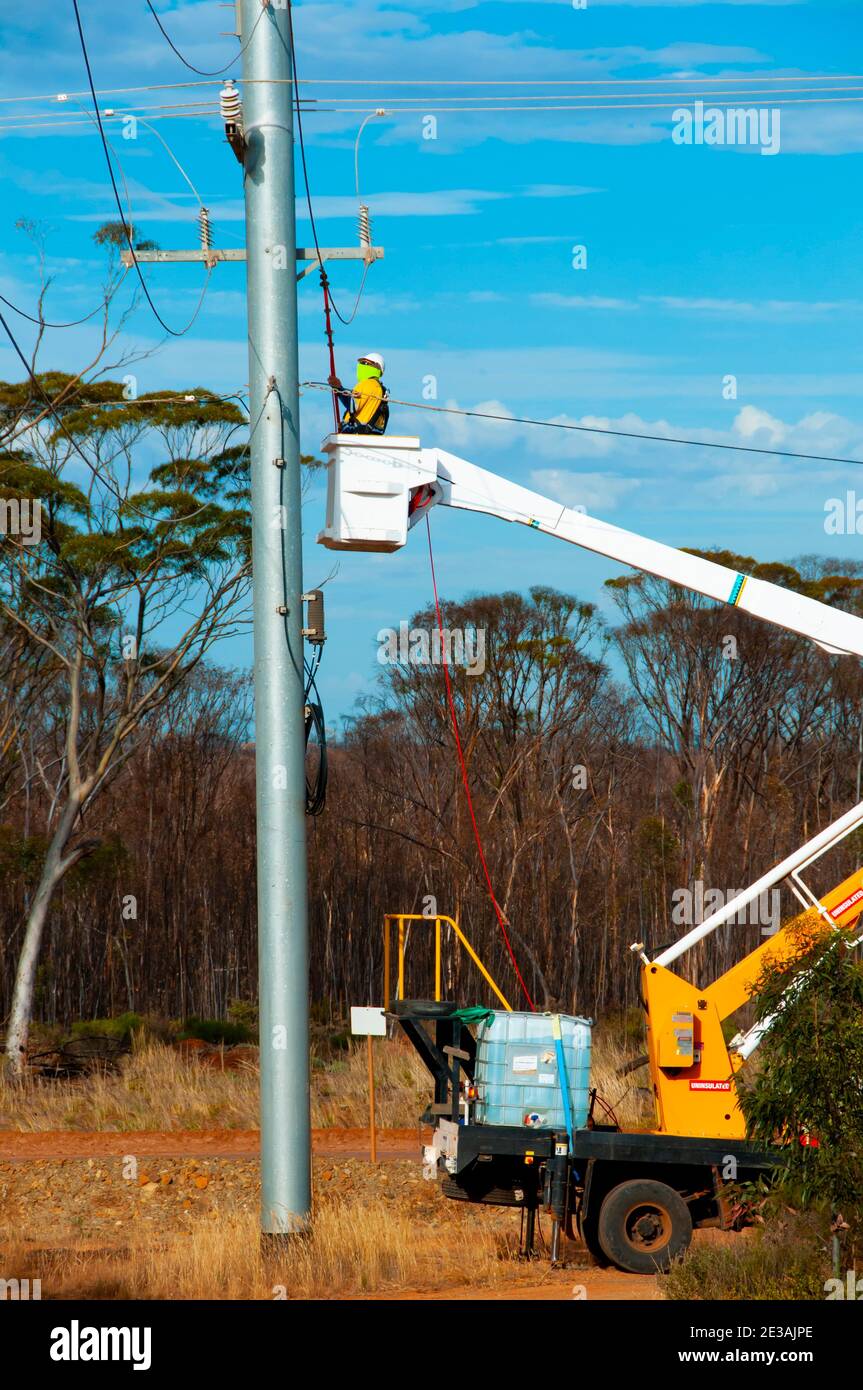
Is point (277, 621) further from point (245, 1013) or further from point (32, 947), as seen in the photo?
point (245, 1013)

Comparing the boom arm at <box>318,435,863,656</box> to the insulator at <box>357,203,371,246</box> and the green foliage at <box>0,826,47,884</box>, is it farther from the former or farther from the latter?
the green foliage at <box>0,826,47,884</box>

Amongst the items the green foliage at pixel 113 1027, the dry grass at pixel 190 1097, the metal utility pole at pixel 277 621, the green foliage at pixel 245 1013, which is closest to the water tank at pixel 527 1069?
the metal utility pole at pixel 277 621

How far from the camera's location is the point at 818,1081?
8.95 meters

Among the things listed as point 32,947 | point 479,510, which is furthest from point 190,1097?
point 479,510

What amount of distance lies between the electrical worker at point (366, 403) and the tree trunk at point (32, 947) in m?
14.6

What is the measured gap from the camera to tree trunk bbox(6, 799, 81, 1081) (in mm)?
24734

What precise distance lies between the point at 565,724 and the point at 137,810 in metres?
10.5

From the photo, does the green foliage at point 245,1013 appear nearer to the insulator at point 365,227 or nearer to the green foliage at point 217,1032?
the green foliage at point 217,1032

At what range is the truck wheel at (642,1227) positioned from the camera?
37.6ft

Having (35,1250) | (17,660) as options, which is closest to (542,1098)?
(35,1250)

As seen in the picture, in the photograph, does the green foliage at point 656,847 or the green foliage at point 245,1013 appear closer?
the green foliage at point 245,1013

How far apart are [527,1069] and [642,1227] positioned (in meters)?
1.46

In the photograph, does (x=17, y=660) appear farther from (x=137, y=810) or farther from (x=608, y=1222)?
(x=608, y=1222)

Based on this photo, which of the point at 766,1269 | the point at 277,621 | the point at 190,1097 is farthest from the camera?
the point at 190,1097
